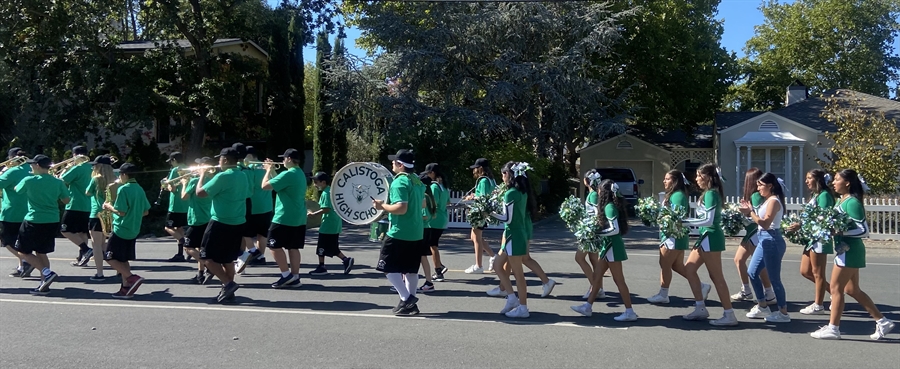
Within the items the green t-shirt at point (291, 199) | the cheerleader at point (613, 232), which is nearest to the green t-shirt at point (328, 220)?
the green t-shirt at point (291, 199)

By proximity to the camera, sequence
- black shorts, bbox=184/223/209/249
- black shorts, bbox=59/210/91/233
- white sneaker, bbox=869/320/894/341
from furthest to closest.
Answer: black shorts, bbox=59/210/91/233 → black shorts, bbox=184/223/209/249 → white sneaker, bbox=869/320/894/341

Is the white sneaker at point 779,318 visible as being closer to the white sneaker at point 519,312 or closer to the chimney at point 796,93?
the white sneaker at point 519,312

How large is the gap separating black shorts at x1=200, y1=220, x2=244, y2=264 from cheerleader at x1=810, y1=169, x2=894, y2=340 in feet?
20.4

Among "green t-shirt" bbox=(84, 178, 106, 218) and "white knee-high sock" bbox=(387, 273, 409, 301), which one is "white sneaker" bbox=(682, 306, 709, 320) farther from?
"green t-shirt" bbox=(84, 178, 106, 218)

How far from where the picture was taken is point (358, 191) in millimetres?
8633

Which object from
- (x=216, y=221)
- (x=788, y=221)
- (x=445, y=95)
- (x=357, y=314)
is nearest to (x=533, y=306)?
(x=357, y=314)

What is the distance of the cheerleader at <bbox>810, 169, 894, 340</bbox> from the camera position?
6961 mm

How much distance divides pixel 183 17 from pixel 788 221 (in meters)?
18.8

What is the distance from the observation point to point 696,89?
1085 inches

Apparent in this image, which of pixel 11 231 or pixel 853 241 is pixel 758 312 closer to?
pixel 853 241

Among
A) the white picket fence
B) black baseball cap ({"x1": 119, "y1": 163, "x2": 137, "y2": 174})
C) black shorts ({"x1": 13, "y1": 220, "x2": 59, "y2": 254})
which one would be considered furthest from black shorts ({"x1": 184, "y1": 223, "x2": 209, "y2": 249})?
the white picket fence

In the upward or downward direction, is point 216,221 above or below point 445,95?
below

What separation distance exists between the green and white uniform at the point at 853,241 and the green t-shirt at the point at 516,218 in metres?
3.02

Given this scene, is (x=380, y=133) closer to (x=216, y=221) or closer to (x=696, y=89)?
(x=696, y=89)
